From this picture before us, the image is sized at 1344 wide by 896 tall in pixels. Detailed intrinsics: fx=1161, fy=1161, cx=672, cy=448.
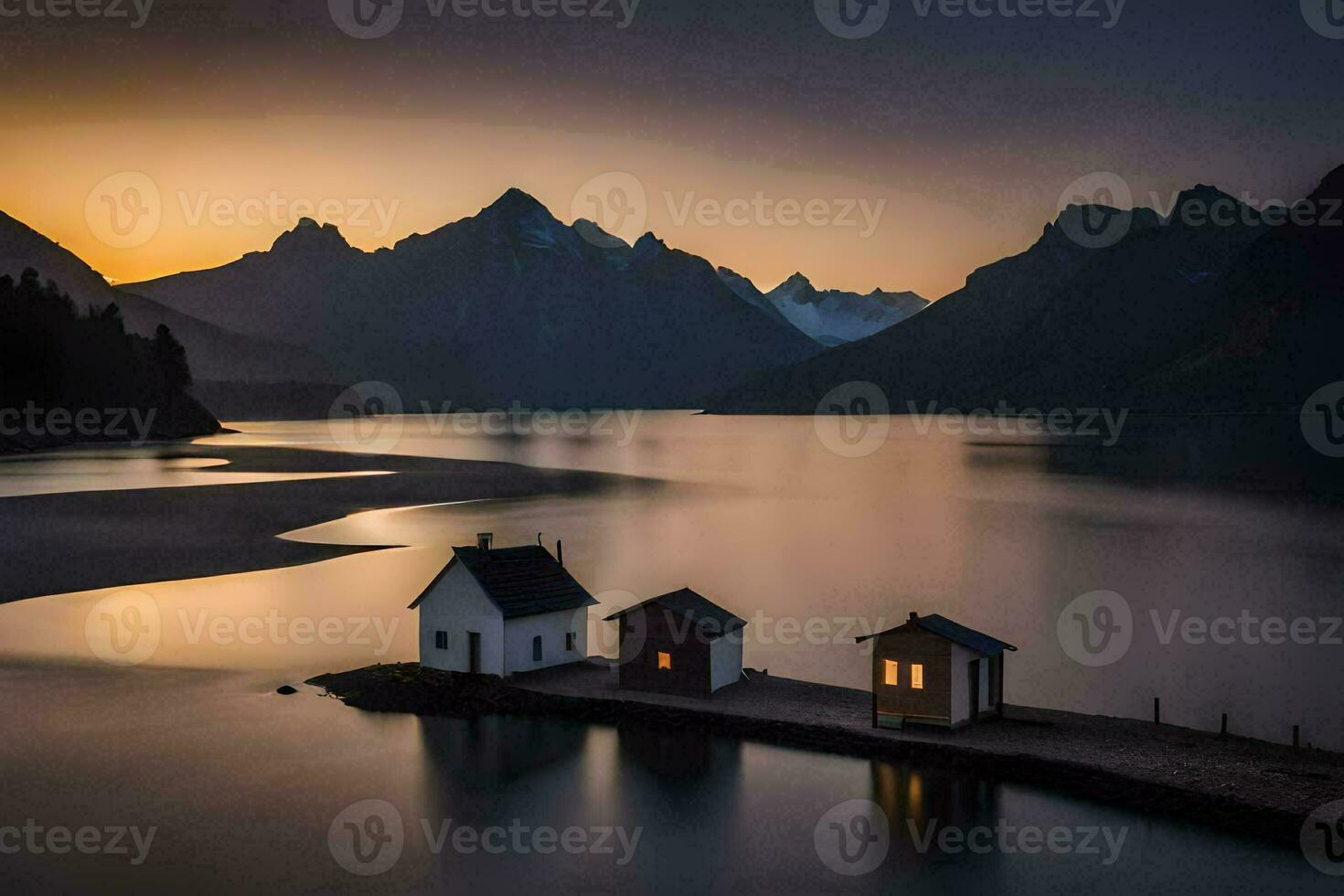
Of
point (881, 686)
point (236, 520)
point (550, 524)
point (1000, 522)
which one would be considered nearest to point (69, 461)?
point (236, 520)

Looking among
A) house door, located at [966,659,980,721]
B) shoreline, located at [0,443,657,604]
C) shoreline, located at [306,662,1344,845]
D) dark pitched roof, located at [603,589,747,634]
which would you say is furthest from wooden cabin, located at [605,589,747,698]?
shoreline, located at [0,443,657,604]

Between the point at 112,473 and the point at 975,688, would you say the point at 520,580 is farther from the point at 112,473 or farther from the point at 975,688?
the point at 112,473

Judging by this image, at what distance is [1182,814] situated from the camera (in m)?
28.6

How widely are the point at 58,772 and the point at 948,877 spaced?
24.5 metres

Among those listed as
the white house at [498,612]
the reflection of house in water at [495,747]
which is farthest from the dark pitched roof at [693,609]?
the reflection of house in water at [495,747]

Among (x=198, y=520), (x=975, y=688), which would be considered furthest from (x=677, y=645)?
(x=198, y=520)

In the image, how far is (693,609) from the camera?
36969 millimetres

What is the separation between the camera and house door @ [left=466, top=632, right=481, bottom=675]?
39469 millimetres

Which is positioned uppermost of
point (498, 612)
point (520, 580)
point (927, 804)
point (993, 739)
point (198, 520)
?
point (520, 580)

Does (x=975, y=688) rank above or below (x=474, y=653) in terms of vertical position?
above

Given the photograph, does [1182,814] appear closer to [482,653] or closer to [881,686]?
[881,686]

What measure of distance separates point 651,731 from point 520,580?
757 cm

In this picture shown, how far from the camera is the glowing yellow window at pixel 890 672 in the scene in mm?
33656

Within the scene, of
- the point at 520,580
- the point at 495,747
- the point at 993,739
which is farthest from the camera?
the point at 520,580
